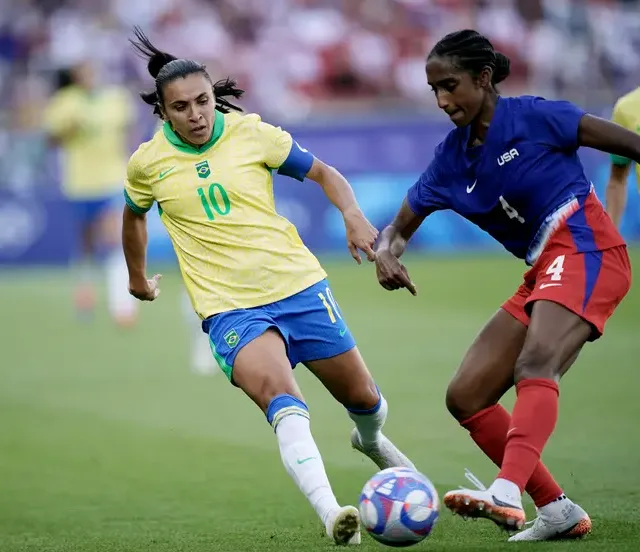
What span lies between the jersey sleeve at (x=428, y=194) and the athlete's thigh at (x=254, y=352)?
0.89 metres

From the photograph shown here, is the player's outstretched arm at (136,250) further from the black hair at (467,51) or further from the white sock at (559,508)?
the white sock at (559,508)

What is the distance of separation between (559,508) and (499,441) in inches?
16.8

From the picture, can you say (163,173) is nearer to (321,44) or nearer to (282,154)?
(282,154)

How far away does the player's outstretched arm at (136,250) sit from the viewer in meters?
6.70

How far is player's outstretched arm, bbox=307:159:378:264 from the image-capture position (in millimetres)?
6059

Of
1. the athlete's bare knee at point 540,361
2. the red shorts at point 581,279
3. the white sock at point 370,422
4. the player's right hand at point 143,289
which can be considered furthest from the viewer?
the player's right hand at point 143,289

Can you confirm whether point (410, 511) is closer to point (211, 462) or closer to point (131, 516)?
point (131, 516)

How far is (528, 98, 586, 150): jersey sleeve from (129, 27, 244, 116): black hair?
164 centimetres

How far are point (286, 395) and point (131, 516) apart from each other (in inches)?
71.6

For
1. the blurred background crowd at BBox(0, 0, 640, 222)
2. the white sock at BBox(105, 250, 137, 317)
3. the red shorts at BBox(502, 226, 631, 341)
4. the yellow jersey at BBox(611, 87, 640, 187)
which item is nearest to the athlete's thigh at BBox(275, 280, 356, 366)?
the red shorts at BBox(502, 226, 631, 341)

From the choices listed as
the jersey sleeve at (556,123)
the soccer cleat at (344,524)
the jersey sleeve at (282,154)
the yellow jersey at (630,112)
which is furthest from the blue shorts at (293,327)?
the yellow jersey at (630,112)

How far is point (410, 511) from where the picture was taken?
539cm

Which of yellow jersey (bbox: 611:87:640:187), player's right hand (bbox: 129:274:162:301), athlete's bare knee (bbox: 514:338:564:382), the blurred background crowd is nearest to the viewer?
athlete's bare knee (bbox: 514:338:564:382)

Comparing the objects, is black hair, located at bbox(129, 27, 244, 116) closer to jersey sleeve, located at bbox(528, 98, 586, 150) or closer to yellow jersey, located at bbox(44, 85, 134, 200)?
jersey sleeve, located at bbox(528, 98, 586, 150)
